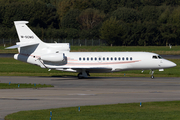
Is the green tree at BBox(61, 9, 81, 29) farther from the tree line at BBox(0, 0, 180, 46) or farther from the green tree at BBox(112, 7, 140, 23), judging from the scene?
the green tree at BBox(112, 7, 140, 23)

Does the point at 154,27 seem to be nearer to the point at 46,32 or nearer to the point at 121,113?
the point at 46,32

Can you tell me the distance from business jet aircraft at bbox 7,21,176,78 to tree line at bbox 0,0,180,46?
2487 inches

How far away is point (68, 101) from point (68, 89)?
613cm

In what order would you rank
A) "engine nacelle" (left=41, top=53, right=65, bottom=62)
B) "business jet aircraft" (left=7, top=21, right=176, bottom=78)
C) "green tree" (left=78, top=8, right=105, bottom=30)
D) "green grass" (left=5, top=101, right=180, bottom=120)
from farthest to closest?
"green tree" (left=78, top=8, right=105, bottom=30) < "business jet aircraft" (left=7, top=21, right=176, bottom=78) < "engine nacelle" (left=41, top=53, right=65, bottom=62) < "green grass" (left=5, top=101, right=180, bottom=120)

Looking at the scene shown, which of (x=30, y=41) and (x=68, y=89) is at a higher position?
(x=30, y=41)

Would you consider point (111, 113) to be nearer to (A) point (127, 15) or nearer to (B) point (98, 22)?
(A) point (127, 15)

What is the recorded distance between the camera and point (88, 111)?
19.4m

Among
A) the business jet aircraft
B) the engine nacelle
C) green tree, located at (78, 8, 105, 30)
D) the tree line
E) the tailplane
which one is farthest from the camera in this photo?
green tree, located at (78, 8, 105, 30)

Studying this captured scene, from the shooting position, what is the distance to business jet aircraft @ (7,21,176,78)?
3778cm

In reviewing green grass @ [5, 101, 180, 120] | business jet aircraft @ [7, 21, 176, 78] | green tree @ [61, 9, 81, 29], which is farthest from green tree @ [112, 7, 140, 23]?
green grass @ [5, 101, 180, 120]

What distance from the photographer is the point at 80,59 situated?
38.3 m

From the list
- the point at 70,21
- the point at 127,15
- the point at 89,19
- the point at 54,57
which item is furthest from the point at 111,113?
the point at 89,19

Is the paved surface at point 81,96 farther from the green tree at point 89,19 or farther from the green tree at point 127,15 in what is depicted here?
the green tree at point 89,19

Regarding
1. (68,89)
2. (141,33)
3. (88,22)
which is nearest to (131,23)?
(141,33)
